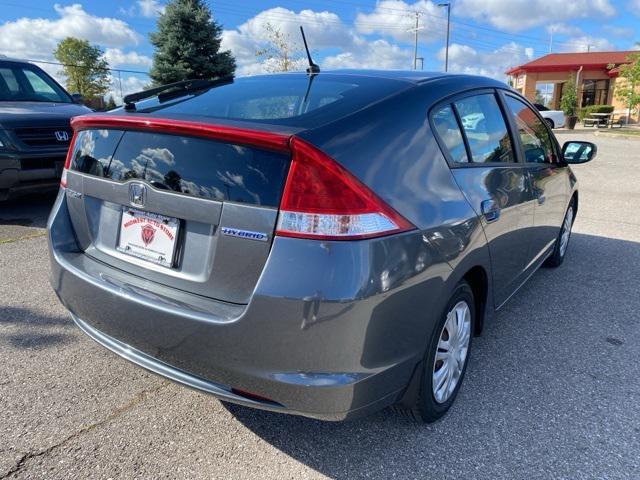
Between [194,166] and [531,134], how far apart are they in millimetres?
2646

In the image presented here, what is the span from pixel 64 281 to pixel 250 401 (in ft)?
3.83

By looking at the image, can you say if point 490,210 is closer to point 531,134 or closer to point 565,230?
point 531,134

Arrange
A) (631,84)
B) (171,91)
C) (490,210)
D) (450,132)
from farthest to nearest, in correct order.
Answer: (631,84) < (171,91) < (490,210) < (450,132)

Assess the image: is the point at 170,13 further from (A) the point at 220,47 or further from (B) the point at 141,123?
(B) the point at 141,123

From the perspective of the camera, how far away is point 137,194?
7.16ft

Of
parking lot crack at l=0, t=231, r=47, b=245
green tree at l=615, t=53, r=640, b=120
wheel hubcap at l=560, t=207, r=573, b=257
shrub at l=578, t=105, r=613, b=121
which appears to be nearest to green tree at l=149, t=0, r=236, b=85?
parking lot crack at l=0, t=231, r=47, b=245

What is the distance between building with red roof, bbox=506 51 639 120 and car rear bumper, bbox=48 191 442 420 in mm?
44072

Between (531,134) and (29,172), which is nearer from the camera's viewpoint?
(531,134)

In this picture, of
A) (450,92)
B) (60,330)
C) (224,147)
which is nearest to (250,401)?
(224,147)

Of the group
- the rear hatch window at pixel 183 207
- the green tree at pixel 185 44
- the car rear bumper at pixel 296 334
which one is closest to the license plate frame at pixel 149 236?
the rear hatch window at pixel 183 207

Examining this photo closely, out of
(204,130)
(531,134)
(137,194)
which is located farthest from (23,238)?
(531,134)

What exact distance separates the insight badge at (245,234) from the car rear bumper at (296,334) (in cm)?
7

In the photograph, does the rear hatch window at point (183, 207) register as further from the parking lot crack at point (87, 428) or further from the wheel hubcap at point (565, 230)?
the wheel hubcap at point (565, 230)

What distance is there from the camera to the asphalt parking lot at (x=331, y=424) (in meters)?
2.22
